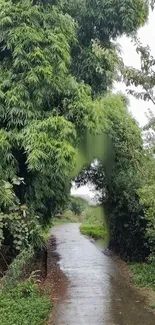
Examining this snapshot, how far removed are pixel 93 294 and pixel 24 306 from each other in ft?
5.60

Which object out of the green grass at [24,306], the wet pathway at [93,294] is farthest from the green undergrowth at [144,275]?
the green grass at [24,306]

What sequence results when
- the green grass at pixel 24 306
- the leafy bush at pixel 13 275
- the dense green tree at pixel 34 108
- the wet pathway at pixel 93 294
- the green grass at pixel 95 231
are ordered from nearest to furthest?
the green grass at pixel 24 306 → the wet pathway at pixel 93 294 → the leafy bush at pixel 13 275 → the dense green tree at pixel 34 108 → the green grass at pixel 95 231

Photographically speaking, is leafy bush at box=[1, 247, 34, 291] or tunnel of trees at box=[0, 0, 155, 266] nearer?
leafy bush at box=[1, 247, 34, 291]

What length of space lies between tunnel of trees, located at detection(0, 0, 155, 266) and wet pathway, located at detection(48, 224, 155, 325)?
3.87 ft

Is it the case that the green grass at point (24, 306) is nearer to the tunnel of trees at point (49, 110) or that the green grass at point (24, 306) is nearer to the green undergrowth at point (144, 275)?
the tunnel of trees at point (49, 110)

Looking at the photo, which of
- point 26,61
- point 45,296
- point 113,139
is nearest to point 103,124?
point 113,139

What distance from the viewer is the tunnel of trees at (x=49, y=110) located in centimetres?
809

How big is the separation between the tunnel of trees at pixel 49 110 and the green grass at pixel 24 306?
1.07 meters

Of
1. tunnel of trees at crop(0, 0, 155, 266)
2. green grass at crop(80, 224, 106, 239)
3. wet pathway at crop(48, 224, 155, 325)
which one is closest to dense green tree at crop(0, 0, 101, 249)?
tunnel of trees at crop(0, 0, 155, 266)

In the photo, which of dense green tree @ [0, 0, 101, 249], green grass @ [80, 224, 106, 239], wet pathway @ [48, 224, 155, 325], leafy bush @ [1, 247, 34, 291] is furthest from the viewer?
green grass @ [80, 224, 106, 239]

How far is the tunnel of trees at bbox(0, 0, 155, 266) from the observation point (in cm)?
809

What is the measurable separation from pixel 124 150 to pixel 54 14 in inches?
149

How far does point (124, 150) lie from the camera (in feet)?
36.0

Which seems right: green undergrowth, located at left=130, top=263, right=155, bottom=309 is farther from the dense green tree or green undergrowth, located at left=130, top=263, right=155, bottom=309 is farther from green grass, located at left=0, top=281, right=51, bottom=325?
the dense green tree
